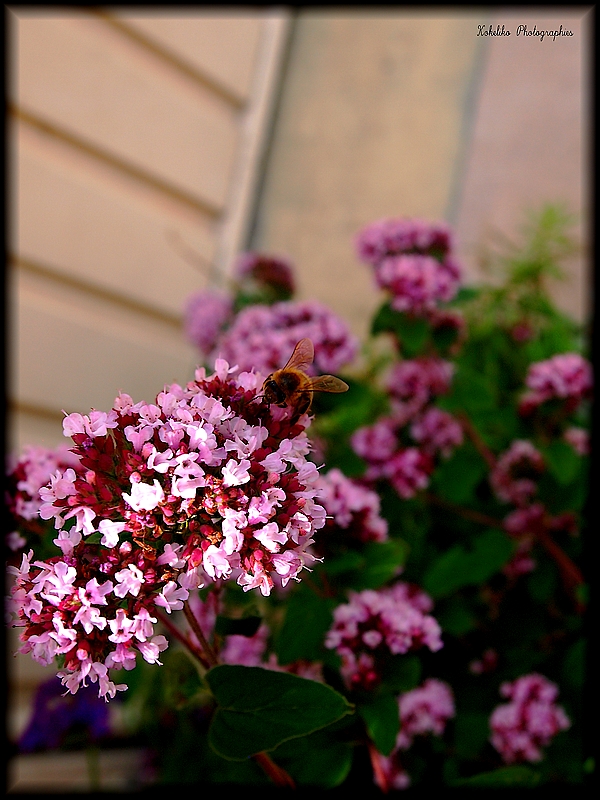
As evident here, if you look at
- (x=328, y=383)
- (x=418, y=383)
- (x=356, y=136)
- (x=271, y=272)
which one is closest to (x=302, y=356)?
(x=328, y=383)

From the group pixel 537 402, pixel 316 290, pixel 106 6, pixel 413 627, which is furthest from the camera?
pixel 316 290

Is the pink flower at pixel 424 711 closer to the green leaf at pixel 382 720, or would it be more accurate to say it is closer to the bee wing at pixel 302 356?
the green leaf at pixel 382 720

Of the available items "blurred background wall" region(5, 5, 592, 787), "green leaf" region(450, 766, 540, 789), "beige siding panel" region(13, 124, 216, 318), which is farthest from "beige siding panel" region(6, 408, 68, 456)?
"green leaf" region(450, 766, 540, 789)

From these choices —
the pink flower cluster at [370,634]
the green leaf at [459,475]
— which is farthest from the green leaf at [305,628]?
the green leaf at [459,475]

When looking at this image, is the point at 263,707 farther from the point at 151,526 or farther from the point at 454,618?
the point at 454,618

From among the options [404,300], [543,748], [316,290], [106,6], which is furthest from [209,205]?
[543,748]

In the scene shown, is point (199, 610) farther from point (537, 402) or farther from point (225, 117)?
point (225, 117)
